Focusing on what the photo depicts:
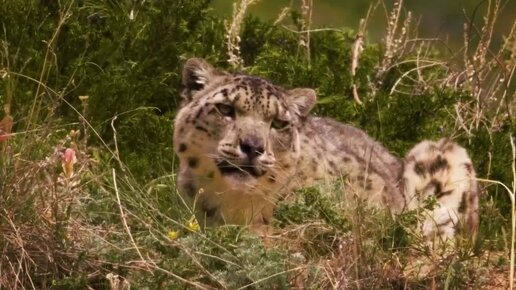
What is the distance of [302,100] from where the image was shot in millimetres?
9484

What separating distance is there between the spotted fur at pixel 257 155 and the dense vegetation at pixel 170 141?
0.83 feet

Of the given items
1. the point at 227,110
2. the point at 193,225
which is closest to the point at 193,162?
the point at 227,110

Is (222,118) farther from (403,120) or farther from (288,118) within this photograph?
(403,120)

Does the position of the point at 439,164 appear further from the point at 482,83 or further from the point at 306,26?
the point at 306,26

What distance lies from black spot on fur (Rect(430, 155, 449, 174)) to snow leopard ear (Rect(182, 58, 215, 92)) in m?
1.57

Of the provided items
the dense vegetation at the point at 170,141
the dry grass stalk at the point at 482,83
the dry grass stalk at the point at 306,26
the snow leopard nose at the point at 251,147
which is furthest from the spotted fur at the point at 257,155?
the dry grass stalk at the point at 306,26

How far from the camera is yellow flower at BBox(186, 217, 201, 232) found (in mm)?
7727

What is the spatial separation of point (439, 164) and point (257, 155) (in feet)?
6.14

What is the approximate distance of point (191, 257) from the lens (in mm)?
7461

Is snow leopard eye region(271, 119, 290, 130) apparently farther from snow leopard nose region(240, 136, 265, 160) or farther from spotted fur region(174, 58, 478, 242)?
snow leopard nose region(240, 136, 265, 160)

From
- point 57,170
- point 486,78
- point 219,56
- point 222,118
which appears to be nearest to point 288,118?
point 222,118

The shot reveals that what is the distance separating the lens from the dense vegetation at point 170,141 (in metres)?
7.52

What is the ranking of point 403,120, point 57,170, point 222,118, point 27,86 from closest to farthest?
point 57,170, point 222,118, point 27,86, point 403,120

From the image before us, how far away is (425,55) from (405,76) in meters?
0.69
